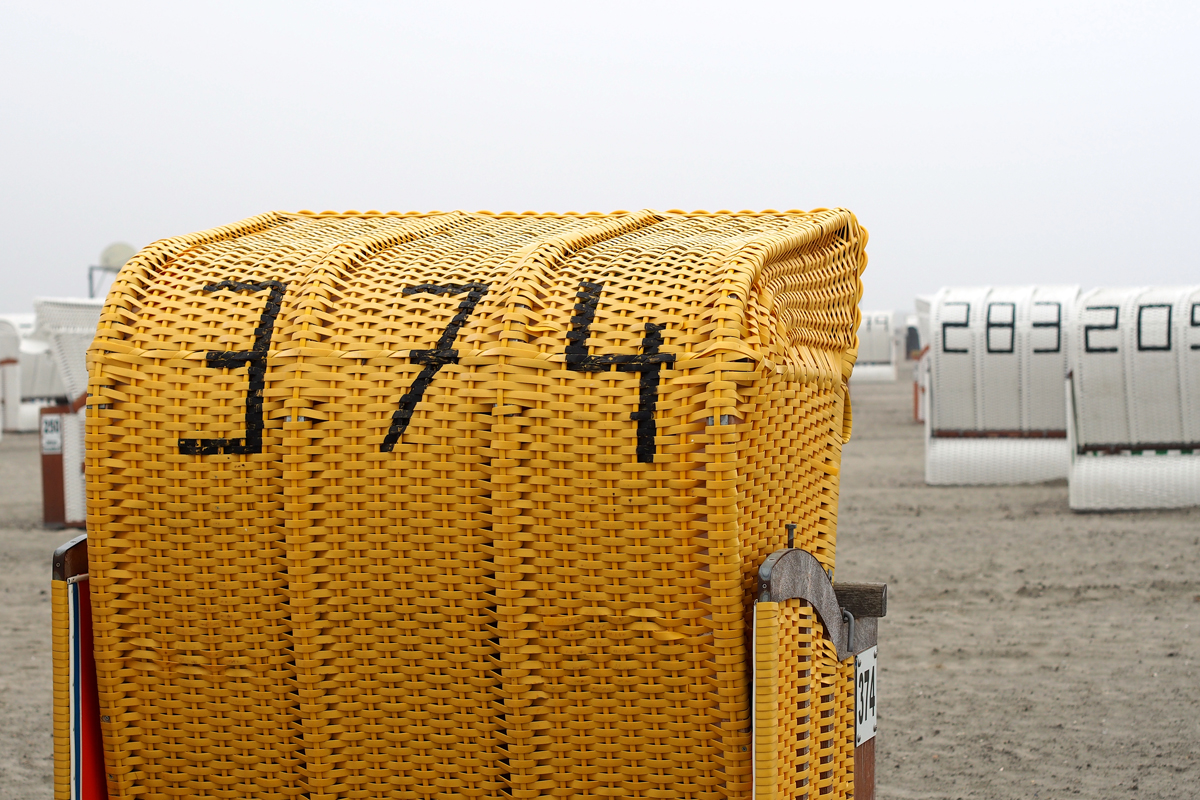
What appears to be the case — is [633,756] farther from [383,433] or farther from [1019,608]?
[1019,608]

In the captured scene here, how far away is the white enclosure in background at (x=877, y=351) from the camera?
128ft

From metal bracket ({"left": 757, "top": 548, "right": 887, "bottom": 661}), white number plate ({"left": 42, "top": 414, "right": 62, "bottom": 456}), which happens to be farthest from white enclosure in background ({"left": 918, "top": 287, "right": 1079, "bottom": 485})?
metal bracket ({"left": 757, "top": 548, "right": 887, "bottom": 661})

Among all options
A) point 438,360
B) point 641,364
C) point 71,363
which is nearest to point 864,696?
point 641,364

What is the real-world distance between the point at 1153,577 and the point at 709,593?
25.8 ft

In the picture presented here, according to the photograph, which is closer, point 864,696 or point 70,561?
point 70,561

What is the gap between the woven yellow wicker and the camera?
222 centimetres

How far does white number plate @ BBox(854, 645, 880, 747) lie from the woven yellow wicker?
458mm

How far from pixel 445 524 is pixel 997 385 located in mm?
11868

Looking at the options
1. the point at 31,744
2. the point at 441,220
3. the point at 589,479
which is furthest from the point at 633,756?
the point at 31,744

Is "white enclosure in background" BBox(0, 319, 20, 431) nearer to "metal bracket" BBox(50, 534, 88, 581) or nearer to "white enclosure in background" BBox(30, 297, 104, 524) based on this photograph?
"white enclosure in background" BBox(30, 297, 104, 524)

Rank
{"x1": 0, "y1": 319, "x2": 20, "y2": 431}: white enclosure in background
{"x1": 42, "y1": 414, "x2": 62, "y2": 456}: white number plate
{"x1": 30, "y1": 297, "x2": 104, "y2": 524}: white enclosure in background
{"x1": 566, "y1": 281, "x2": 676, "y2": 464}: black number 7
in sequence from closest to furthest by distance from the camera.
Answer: {"x1": 566, "y1": 281, "x2": 676, "y2": 464}: black number 7 < {"x1": 30, "y1": 297, "x2": 104, "y2": 524}: white enclosure in background < {"x1": 42, "y1": 414, "x2": 62, "y2": 456}: white number plate < {"x1": 0, "y1": 319, "x2": 20, "y2": 431}: white enclosure in background

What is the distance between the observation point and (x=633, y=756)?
2.32 m

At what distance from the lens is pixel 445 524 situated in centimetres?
228

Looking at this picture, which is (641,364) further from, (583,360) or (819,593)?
(819,593)
